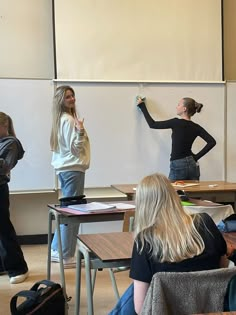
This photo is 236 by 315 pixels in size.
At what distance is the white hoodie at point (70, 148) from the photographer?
12.9 feet

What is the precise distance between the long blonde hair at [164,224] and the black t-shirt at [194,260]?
0.7 inches

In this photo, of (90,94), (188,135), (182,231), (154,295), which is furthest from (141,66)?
(154,295)

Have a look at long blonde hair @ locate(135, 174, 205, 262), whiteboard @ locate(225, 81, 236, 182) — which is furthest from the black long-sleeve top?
long blonde hair @ locate(135, 174, 205, 262)

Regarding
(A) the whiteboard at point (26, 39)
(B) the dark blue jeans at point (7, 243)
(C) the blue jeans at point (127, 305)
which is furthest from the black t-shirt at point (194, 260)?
(A) the whiteboard at point (26, 39)

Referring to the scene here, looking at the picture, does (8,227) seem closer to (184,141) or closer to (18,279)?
(18,279)

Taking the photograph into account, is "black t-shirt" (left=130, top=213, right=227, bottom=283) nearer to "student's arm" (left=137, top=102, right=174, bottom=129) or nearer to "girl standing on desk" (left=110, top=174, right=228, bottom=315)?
"girl standing on desk" (left=110, top=174, right=228, bottom=315)

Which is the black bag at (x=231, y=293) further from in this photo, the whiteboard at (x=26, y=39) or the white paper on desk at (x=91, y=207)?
the whiteboard at (x=26, y=39)

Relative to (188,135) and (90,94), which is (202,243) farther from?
(90,94)

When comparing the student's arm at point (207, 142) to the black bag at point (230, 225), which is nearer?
the black bag at point (230, 225)

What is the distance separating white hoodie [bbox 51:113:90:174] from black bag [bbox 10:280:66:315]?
171cm

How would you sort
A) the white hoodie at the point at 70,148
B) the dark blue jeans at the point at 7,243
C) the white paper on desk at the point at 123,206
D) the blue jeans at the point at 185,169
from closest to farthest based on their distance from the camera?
the white paper on desk at the point at 123,206
the dark blue jeans at the point at 7,243
the white hoodie at the point at 70,148
the blue jeans at the point at 185,169

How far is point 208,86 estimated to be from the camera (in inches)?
199

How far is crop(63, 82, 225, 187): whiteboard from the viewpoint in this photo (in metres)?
4.83

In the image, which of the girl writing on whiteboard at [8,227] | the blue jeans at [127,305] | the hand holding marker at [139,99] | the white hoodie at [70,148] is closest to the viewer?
the blue jeans at [127,305]
